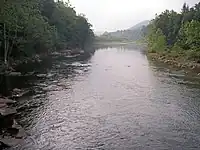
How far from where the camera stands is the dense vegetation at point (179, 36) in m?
51.4

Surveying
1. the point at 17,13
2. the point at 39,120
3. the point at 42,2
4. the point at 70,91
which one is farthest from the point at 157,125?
the point at 42,2

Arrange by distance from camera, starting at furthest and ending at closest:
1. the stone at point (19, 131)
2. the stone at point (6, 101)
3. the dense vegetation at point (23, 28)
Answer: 1. the dense vegetation at point (23, 28)
2. the stone at point (6, 101)
3. the stone at point (19, 131)

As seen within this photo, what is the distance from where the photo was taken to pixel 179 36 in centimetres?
7188

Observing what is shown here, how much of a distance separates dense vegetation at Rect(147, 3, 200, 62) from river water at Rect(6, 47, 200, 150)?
22060 millimetres

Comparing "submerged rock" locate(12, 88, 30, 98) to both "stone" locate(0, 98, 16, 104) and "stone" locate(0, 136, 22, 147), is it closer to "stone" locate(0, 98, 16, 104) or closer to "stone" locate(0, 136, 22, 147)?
"stone" locate(0, 98, 16, 104)

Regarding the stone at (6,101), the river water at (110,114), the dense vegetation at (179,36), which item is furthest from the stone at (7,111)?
the dense vegetation at (179,36)

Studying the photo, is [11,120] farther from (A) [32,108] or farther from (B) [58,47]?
(B) [58,47]

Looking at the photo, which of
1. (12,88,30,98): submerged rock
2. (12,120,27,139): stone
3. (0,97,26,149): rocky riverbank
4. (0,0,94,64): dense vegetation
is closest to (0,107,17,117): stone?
(0,97,26,149): rocky riverbank

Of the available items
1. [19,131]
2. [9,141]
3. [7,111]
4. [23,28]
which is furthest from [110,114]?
[23,28]

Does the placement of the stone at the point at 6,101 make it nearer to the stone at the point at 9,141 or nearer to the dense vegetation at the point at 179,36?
the stone at the point at 9,141

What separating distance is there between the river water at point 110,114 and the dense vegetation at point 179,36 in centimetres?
2206

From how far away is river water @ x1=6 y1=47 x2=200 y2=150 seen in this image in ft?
47.3

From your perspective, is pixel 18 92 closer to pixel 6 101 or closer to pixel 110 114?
pixel 6 101

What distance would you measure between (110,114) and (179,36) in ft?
188
